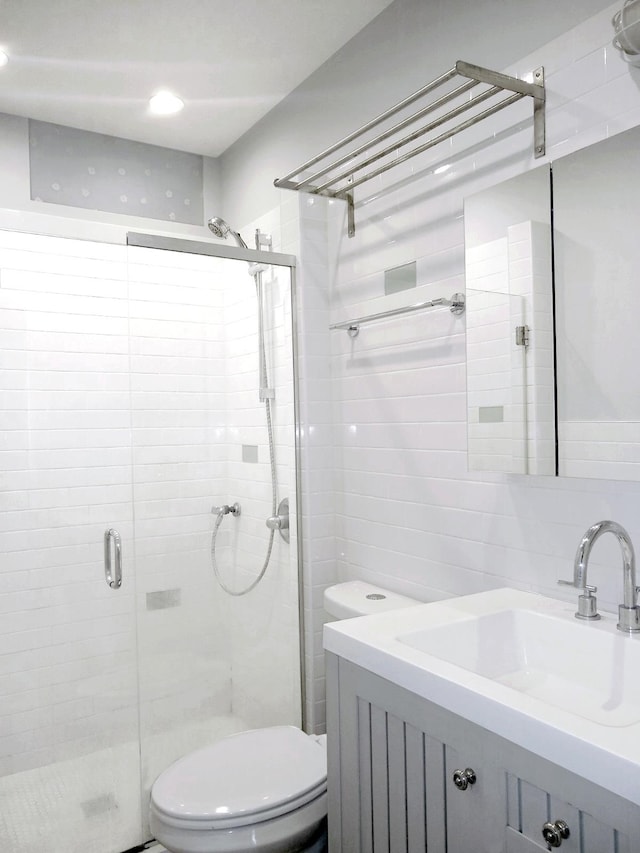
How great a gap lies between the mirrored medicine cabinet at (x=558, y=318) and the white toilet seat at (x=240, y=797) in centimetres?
94

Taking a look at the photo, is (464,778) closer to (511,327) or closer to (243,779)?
(243,779)

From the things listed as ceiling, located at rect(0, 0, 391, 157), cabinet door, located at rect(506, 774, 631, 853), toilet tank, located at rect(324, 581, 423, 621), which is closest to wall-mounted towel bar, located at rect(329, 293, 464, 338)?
toilet tank, located at rect(324, 581, 423, 621)

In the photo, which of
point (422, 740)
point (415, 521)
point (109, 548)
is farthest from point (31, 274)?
point (422, 740)

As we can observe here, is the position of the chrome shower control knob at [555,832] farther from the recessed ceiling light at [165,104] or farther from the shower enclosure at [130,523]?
the recessed ceiling light at [165,104]

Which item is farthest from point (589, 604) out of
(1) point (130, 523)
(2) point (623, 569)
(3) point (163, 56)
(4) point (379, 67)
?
(3) point (163, 56)

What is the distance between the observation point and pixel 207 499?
2322mm

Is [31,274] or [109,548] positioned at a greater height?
[31,274]

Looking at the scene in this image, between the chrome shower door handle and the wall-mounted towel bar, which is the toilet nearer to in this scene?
the chrome shower door handle

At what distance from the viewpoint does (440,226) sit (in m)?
2.00

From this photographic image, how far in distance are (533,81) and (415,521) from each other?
127 cm

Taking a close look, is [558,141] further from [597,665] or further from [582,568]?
[597,665]

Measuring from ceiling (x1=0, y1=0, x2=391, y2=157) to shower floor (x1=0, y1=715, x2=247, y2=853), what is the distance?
92.7 inches

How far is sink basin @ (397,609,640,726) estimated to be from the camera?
4.27ft

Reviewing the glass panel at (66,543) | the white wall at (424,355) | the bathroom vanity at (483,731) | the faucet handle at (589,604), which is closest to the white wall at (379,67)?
the white wall at (424,355)
